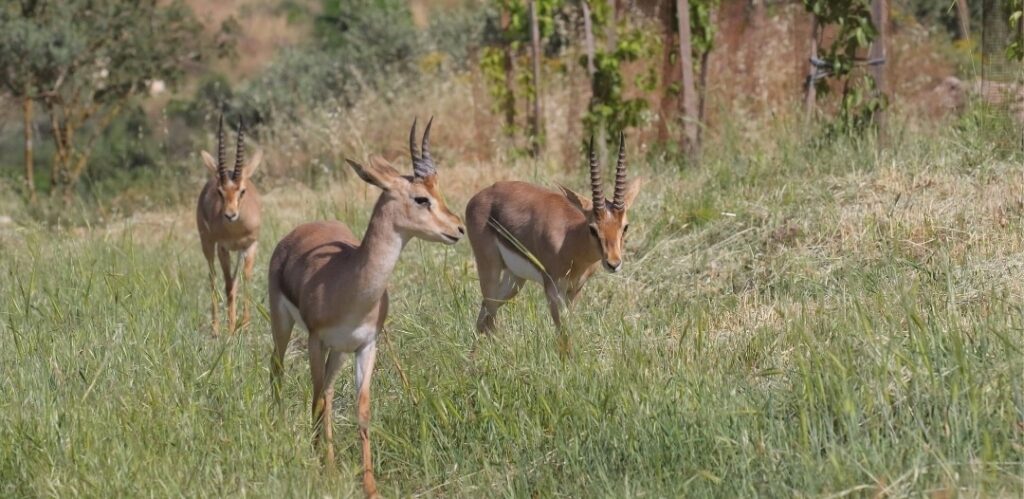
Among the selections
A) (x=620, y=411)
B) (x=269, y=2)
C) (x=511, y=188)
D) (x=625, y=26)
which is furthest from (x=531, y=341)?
(x=269, y=2)

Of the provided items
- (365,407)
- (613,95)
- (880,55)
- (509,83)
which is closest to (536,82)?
(509,83)

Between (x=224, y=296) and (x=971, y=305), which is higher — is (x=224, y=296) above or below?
below

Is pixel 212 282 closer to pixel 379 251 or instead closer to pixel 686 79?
pixel 379 251

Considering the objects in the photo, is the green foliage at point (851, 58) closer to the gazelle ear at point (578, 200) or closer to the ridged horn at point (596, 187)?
the gazelle ear at point (578, 200)

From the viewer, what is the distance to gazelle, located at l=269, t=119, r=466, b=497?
573 centimetres

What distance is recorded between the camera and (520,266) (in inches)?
298

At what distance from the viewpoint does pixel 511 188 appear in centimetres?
804

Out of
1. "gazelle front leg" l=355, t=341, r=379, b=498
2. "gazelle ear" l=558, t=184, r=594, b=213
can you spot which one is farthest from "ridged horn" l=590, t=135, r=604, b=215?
"gazelle front leg" l=355, t=341, r=379, b=498

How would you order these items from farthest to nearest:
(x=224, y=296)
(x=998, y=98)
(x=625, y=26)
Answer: (x=625, y=26) → (x=224, y=296) → (x=998, y=98)

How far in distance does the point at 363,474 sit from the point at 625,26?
819 centimetres

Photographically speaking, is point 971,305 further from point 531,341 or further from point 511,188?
point 511,188

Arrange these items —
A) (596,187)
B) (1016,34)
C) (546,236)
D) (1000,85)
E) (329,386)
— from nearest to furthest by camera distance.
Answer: (329,386) → (596,187) → (546,236) → (1016,34) → (1000,85)

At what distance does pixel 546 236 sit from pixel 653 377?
218cm

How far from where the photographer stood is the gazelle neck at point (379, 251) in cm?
580
